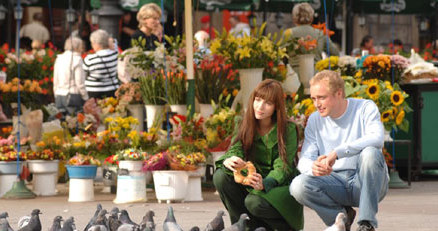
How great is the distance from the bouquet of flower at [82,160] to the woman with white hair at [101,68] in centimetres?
290

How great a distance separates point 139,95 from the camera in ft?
39.3

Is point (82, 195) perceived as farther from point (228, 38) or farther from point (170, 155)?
point (228, 38)

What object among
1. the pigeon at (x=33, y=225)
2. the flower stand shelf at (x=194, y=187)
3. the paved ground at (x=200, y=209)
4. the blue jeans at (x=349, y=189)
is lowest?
the paved ground at (x=200, y=209)

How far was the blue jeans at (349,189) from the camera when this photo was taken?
679 centimetres

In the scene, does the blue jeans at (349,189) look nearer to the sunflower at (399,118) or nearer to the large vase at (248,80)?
the large vase at (248,80)

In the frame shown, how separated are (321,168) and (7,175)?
17.4 feet

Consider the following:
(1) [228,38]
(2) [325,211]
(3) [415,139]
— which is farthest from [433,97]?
(2) [325,211]

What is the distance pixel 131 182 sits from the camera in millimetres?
10414

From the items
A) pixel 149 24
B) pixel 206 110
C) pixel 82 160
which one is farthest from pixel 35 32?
pixel 82 160

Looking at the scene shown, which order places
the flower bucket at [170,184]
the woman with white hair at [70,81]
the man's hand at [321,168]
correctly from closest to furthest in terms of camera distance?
1. the man's hand at [321,168]
2. the flower bucket at [170,184]
3. the woman with white hair at [70,81]

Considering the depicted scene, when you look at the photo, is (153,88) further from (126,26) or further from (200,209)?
(126,26)

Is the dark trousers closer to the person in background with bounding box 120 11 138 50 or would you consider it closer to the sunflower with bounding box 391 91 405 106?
the sunflower with bounding box 391 91 405 106

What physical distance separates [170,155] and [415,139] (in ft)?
12.0

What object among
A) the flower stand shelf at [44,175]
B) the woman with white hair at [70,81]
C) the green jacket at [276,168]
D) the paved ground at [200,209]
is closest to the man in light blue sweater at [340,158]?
the green jacket at [276,168]
